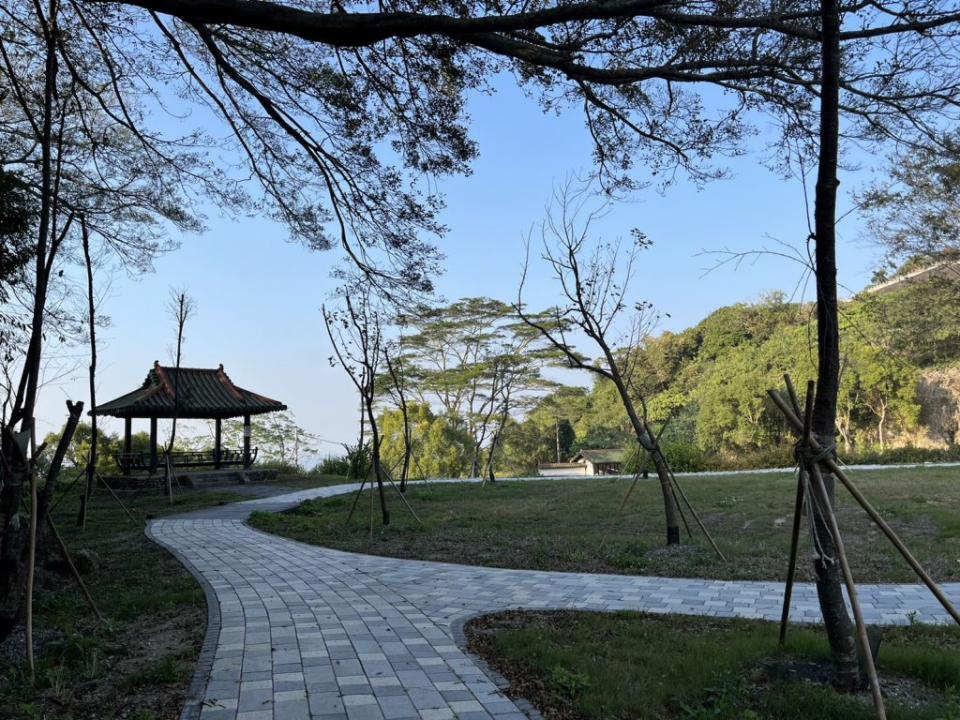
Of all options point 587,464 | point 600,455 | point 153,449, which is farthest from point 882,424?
point 153,449

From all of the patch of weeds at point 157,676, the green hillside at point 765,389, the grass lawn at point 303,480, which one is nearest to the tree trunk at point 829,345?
the patch of weeds at point 157,676

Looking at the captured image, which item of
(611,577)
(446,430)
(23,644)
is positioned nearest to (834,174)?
(611,577)

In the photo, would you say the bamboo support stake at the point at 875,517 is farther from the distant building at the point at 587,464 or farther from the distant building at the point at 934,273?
the distant building at the point at 587,464

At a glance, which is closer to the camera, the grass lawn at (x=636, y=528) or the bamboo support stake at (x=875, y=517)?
the bamboo support stake at (x=875, y=517)

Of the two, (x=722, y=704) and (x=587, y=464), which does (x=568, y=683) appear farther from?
(x=587, y=464)

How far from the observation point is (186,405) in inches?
773

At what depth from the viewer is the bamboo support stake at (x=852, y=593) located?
101 inches

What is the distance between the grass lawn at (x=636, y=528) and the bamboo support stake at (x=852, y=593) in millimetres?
3158

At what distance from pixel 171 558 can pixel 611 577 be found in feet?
15.0

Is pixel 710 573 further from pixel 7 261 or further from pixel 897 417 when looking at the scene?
pixel 897 417

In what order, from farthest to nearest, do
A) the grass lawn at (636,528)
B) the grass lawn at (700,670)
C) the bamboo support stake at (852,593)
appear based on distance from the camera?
the grass lawn at (636,528), the grass lawn at (700,670), the bamboo support stake at (852,593)

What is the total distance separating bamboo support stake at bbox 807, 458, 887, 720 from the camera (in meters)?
2.57

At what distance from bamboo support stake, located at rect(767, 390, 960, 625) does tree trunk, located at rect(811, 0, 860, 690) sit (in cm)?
9

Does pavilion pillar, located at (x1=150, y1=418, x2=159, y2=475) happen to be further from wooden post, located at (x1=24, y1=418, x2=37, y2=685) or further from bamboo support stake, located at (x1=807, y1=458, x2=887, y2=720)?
bamboo support stake, located at (x1=807, y1=458, x2=887, y2=720)
